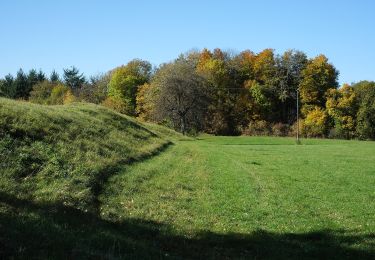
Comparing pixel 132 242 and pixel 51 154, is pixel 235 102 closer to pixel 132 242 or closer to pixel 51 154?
pixel 51 154

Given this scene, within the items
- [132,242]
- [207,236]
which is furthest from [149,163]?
[132,242]

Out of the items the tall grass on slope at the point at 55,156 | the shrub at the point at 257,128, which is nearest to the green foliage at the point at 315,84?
the shrub at the point at 257,128

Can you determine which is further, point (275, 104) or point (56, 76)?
point (56, 76)

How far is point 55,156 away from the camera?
65.4 ft

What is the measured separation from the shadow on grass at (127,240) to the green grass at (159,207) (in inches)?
1.2

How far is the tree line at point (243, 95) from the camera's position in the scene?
94875 mm

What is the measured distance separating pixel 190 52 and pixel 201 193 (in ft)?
334

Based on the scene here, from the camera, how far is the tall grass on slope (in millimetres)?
15107

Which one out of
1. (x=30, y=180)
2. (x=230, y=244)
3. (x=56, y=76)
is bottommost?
(x=230, y=244)

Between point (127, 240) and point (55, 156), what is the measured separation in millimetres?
9654

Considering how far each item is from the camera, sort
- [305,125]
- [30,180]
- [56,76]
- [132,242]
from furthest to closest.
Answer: [56,76], [305,125], [30,180], [132,242]

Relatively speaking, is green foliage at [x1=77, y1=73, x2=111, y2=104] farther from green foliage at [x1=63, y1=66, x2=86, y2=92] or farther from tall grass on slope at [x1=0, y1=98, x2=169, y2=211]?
tall grass on slope at [x1=0, y1=98, x2=169, y2=211]

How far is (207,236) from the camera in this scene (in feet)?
43.9

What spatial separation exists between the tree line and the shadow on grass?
79.7 metres
